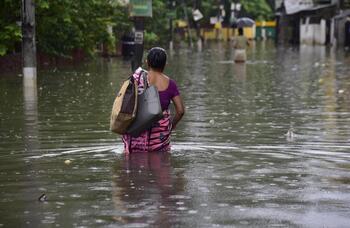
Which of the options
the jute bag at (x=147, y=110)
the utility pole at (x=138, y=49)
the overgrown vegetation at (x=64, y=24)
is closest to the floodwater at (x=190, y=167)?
the jute bag at (x=147, y=110)

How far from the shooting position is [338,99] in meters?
19.2

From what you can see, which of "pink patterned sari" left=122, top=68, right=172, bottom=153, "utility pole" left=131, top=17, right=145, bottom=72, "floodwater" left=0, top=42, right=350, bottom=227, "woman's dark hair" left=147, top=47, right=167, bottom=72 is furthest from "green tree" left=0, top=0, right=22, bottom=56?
"woman's dark hair" left=147, top=47, right=167, bottom=72

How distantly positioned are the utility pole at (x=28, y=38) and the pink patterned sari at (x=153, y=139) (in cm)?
1127

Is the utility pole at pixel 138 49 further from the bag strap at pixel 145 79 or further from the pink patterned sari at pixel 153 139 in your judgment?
the bag strap at pixel 145 79

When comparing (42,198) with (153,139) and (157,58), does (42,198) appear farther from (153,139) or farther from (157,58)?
(157,58)

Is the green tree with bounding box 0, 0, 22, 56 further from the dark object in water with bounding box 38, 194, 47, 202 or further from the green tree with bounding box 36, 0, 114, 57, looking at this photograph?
the dark object in water with bounding box 38, 194, 47, 202

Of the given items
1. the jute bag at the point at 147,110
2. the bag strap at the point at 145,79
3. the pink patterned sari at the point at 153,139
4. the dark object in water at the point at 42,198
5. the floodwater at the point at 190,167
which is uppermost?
the bag strap at the point at 145,79

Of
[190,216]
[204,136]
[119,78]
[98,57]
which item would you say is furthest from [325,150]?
[98,57]

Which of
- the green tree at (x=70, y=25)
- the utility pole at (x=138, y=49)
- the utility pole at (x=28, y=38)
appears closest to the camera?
the utility pole at (x=28, y=38)

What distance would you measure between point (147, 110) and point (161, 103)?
34 centimetres

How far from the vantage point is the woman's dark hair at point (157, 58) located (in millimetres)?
10133

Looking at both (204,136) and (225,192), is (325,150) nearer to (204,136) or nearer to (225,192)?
(204,136)

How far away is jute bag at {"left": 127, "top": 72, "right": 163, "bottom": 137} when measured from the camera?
9.89 metres

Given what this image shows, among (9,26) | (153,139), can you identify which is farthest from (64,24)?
(153,139)
